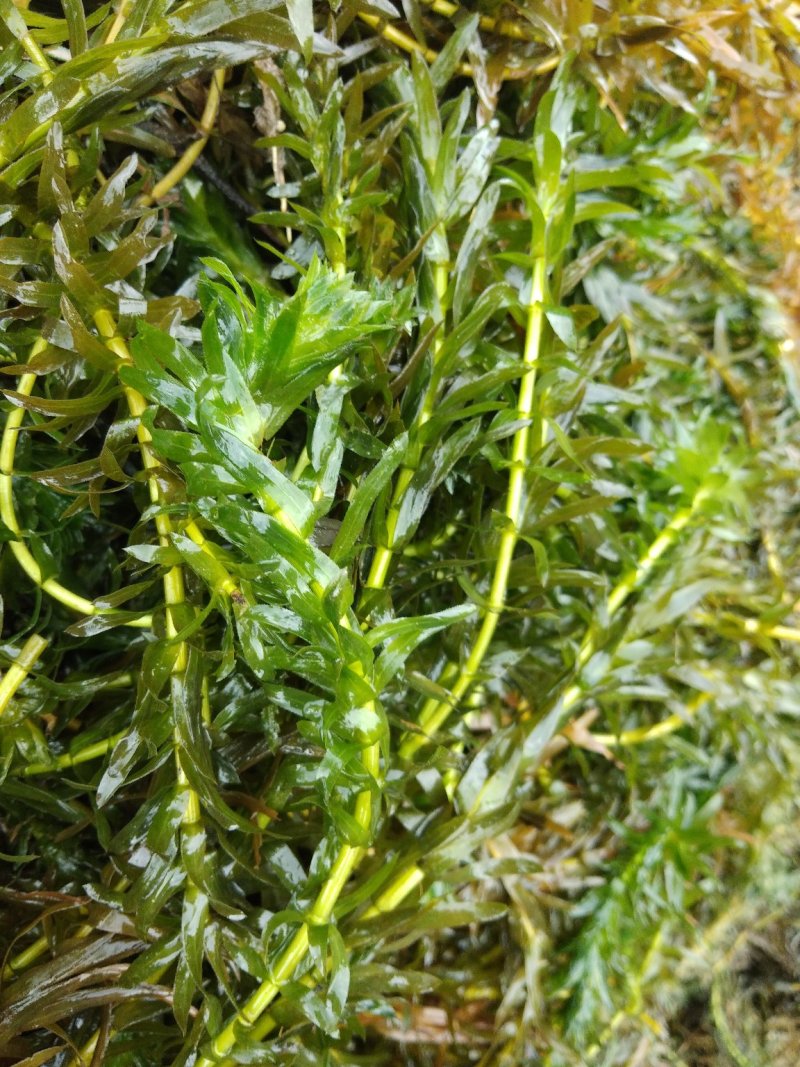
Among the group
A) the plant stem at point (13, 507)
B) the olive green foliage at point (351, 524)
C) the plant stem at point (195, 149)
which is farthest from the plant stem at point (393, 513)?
the plant stem at point (195, 149)

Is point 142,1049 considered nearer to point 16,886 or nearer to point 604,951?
point 16,886

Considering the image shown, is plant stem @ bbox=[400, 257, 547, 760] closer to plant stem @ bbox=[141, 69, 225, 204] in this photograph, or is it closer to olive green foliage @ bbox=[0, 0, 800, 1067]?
olive green foliage @ bbox=[0, 0, 800, 1067]

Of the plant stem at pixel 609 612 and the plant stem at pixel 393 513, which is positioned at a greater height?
the plant stem at pixel 393 513

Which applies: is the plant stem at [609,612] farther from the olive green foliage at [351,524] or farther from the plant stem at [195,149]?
the plant stem at [195,149]

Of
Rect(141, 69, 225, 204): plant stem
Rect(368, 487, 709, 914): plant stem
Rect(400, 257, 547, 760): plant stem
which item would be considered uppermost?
Rect(141, 69, 225, 204): plant stem

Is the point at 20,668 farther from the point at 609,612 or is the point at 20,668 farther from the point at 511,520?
the point at 609,612

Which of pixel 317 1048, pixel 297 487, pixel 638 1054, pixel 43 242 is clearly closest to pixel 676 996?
pixel 638 1054

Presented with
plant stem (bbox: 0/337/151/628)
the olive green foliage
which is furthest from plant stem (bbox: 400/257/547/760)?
plant stem (bbox: 0/337/151/628)

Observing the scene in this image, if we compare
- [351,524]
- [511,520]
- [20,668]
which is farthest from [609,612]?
[20,668]

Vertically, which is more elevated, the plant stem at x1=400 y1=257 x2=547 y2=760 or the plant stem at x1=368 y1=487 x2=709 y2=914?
the plant stem at x1=400 y1=257 x2=547 y2=760
